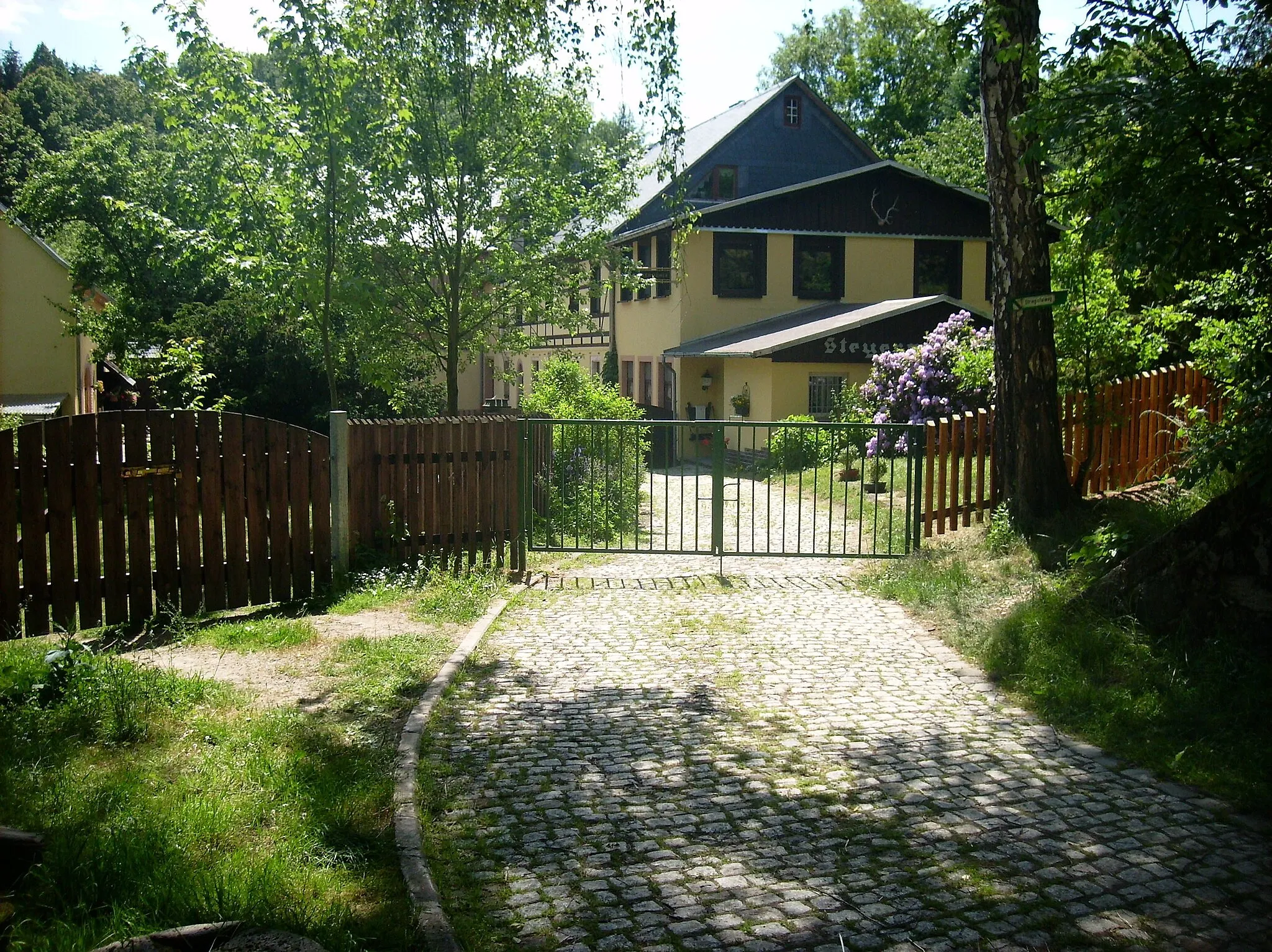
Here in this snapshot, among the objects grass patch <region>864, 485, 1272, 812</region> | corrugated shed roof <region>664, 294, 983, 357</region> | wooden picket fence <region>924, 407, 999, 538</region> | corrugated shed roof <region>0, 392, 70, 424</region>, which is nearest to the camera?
grass patch <region>864, 485, 1272, 812</region>

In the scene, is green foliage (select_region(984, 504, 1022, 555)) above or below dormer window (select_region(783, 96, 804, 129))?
below

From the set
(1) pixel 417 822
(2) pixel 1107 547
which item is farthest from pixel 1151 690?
(1) pixel 417 822

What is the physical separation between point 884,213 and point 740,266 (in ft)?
15.6

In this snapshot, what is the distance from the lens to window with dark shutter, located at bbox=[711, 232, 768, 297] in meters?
34.0

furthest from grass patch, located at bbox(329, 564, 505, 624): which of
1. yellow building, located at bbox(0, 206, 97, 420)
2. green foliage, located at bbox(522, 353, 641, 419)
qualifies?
yellow building, located at bbox(0, 206, 97, 420)

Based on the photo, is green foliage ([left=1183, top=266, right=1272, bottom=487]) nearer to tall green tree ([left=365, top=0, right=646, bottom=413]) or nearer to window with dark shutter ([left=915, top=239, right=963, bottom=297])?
tall green tree ([left=365, top=0, right=646, bottom=413])

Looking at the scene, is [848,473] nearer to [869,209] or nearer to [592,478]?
[592,478]

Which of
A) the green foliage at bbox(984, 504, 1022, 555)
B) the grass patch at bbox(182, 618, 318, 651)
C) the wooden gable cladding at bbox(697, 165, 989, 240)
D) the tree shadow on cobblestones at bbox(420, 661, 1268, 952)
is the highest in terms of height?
the wooden gable cladding at bbox(697, 165, 989, 240)

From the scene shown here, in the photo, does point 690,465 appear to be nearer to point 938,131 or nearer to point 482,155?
point 482,155

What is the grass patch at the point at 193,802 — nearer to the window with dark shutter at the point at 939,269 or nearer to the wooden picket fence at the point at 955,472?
the wooden picket fence at the point at 955,472

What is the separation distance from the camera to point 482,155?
1775 cm

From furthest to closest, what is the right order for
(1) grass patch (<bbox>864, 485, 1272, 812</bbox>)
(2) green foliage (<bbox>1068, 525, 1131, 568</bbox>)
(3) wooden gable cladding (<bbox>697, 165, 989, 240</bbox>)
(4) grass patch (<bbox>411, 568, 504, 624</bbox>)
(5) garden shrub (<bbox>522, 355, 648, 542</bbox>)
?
(3) wooden gable cladding (<bbox>697, 165, 989, 240</bbox>) < (5) garden shrub (<bbox>522, 355, 648, 542</bbox>) < (4) grass patch (<bbox>411, 568, 504, 624</bbox>) < (2) green foliage (<bbox>1068, 525, 1131, 568</bbox>) < (1) grass patch (<bbox>864, 485, 1272, 812</bbox>)

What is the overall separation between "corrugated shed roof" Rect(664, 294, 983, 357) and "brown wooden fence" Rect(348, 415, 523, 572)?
17.0 m

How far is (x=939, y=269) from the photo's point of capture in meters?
36.5
